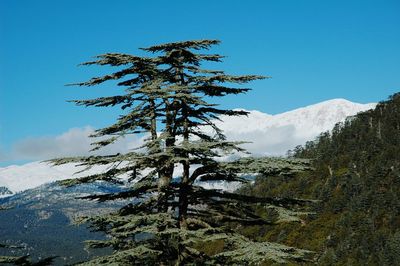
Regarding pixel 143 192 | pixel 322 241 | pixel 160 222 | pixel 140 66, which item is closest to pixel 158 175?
pixel 143 192

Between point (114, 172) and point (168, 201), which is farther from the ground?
point (114, 172)

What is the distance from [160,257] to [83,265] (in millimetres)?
2464

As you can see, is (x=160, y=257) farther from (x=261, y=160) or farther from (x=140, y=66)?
(x=140, y=66)

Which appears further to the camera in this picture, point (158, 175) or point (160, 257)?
point (158, 175)

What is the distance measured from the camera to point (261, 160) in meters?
14.5

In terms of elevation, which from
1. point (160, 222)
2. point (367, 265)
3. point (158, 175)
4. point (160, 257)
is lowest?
point (367, 265)

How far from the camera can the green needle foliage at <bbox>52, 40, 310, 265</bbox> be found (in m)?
14.7

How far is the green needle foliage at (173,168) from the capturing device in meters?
14.7

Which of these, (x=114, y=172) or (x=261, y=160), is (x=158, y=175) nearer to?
(x=114, y=172)

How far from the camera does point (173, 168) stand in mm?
16859

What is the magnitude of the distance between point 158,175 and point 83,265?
400cm

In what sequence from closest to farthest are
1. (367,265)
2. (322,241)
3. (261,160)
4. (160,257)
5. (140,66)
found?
(261,160)
(160,257)
(140,66)
(367,265)
(322,241)

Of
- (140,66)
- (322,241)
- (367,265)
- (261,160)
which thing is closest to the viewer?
(261,160)

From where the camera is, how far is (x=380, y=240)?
162m
